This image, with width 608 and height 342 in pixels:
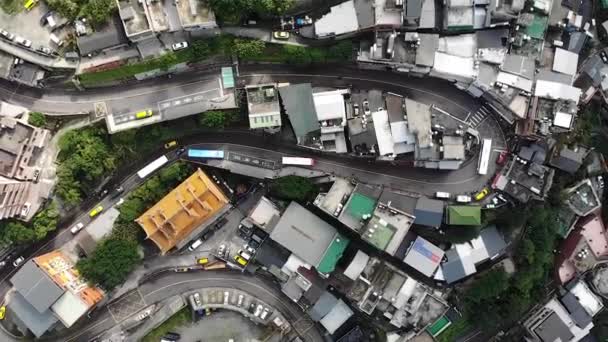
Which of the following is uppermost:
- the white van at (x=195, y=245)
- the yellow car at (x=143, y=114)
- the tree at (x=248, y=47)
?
the tree at (x=248, y=47)

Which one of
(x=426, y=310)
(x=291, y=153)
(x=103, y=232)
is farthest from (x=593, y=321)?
(x=103, y=232)

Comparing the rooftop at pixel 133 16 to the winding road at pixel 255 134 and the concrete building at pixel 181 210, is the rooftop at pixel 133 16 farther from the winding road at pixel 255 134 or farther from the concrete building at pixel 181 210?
the concrete building at pixel 181 210

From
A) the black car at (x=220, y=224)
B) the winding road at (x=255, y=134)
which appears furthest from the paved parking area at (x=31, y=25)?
the black car at (x=220, y=224)

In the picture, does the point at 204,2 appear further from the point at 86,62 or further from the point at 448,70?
the point at 448,70

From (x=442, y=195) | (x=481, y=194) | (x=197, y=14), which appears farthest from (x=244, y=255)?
(x=481, y=194)

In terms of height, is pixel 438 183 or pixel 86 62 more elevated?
pixel 86 62

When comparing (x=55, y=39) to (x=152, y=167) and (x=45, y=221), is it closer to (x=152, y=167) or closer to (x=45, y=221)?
(x=152, y=167)
